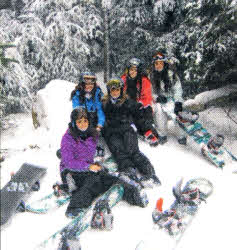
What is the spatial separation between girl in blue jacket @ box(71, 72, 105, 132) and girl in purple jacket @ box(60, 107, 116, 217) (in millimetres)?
1011

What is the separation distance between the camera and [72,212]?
3.93 m

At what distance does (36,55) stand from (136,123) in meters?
4.82

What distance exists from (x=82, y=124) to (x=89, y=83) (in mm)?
1336

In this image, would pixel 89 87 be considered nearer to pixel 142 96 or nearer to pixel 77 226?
pixel 142 96

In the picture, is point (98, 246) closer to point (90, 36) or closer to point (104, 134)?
point (104, 134)

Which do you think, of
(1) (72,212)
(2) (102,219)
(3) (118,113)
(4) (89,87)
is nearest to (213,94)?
(3) (118,113)

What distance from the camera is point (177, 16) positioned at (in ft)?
30.3

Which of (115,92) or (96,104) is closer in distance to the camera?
(115,92)

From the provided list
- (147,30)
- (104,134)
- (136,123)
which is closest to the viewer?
(104,134)

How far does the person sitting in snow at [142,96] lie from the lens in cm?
595

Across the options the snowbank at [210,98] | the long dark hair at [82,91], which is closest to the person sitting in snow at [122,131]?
the long dark hair at [82,91]

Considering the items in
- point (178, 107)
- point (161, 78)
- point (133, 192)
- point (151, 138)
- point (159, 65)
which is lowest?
point (133, 192)

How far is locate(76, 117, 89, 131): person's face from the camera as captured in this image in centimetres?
426

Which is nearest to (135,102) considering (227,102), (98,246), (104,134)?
(104,134)
